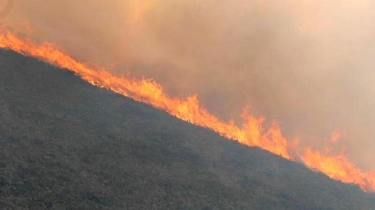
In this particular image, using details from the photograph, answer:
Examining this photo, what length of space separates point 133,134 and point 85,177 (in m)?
8.30

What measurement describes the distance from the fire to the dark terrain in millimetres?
2077

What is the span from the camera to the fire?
115ft

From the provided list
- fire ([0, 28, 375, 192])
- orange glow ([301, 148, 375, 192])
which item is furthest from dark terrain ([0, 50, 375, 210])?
orange glow ([301, 148, 375, 192])

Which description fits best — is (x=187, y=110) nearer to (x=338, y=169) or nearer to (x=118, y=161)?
(x=118, y=161)

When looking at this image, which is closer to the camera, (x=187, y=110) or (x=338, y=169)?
(x=187, y=110)

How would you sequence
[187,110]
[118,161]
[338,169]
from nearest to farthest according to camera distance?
[118,161] < [187,110] < [338,169]

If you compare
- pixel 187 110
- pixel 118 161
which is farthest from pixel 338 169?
pixel 118 161

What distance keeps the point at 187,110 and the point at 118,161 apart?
578 inches

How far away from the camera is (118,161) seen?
24.7m

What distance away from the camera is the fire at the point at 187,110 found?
115 feet

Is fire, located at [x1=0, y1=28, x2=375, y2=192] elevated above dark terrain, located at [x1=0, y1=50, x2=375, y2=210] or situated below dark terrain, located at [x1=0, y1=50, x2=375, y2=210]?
above

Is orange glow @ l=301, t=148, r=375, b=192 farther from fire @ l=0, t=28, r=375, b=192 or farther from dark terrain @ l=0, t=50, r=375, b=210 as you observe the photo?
dark terrain @ l=0, t=50, r=375, b=210

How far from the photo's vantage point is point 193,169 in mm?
Answer: 27750

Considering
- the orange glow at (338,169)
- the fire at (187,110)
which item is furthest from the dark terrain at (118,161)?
the orange glow at (338,169)
